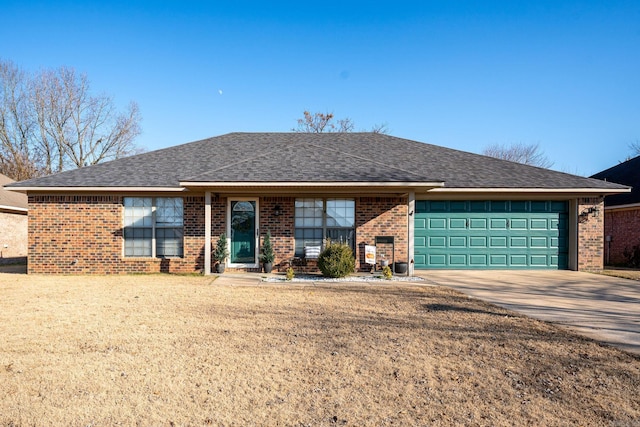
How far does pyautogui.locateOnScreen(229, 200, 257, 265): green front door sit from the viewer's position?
11336 mm

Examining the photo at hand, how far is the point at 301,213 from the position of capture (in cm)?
1141

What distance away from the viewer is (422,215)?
481 inches

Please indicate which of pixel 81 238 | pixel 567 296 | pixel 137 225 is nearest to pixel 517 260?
pixel 567 296

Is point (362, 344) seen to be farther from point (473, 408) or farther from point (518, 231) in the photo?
point (518, 231)

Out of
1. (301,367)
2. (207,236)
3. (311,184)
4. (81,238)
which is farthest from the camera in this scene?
(81,238)

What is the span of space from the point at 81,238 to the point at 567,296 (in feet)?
42.3

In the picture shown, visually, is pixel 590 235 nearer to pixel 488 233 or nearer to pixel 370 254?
pixel 488 233

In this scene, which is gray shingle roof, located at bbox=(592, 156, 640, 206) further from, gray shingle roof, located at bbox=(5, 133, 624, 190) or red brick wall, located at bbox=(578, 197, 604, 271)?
gray shingle roof, located at bbox=(5, 133, 624, 190)

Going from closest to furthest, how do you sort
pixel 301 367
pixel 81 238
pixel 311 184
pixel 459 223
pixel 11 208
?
pixel 301 367, pixel 311 184, pixel 81 238, pixel 459 223, pixel 11 208

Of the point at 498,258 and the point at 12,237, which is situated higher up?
the point at 12,237

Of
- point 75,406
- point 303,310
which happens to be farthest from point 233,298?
point 75,406

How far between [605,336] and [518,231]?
310 inches

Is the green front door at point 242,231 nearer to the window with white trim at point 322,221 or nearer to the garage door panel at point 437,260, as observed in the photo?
the window with white trim at point 322,221

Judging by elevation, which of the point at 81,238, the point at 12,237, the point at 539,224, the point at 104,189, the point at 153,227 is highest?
the point at 104,189
